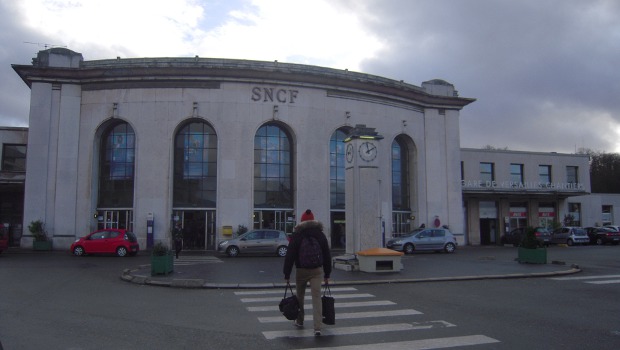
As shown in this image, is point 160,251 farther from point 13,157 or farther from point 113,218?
point 13,157

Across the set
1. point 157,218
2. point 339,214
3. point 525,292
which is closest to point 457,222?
point 339,214

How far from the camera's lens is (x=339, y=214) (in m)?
33.0

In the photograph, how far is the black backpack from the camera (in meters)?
7.60

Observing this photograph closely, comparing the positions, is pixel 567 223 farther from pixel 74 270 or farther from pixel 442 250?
pixel 74 270

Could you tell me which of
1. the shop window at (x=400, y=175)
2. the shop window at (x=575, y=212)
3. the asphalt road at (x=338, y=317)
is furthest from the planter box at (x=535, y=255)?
the shop window at (x=575, y=212)

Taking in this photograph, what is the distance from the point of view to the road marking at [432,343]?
6742 millimetres

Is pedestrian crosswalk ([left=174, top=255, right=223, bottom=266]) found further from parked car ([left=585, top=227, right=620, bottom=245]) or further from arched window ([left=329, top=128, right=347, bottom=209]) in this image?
parked car ([left=585, top=227, right=620, bottom=245])

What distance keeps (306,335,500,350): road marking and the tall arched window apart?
28.4 metres

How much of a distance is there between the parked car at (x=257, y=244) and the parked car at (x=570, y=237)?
81.2 feet

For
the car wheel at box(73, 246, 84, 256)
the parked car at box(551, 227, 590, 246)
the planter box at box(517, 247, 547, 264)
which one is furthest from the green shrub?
the parked car at box(551, 227, 590, 246)

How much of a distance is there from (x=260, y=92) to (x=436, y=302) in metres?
23.2

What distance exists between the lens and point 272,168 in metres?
32.2

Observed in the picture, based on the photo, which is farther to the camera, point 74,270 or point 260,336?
point 74,270

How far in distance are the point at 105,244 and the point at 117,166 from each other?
25.4 ft
